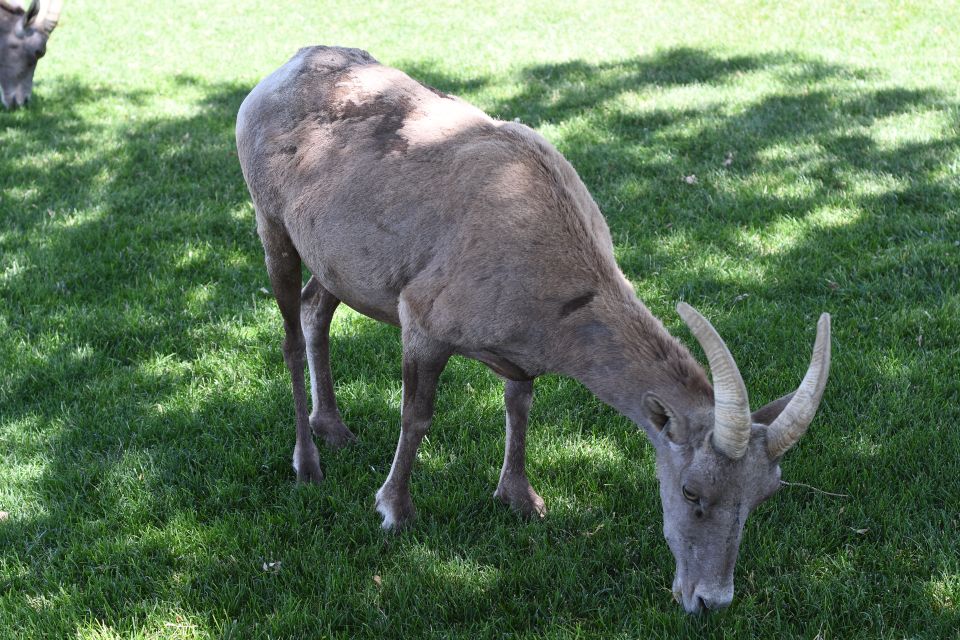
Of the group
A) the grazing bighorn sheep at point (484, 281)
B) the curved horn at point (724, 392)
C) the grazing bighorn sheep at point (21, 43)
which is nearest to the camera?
the curved horn at point (724, 392)

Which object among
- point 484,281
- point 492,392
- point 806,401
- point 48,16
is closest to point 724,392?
point 806,401

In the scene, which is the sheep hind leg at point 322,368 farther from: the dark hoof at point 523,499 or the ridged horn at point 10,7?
the ridged horn at point 10,7

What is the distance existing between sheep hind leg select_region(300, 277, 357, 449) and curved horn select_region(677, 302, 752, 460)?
2.52 metres

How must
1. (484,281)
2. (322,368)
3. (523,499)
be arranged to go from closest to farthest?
(484,281) → (523,499) → (322,368)

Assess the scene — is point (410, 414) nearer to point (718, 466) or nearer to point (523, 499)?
point (523, 499)

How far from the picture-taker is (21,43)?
1101 centimetres

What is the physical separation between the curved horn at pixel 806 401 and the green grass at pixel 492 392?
0.95m

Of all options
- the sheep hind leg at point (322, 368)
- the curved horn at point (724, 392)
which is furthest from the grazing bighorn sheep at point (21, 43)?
the curved horn at point (724, 392)

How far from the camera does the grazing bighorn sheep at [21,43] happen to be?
1059cm

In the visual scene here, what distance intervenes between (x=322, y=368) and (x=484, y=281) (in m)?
A: 1.75

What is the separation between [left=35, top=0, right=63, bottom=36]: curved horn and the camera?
37.4 feet

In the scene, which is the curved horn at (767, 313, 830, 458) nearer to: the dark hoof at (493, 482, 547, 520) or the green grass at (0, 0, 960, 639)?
the green grass at (0, 0, 960, 639)

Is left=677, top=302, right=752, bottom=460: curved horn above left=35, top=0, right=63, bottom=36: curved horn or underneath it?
above

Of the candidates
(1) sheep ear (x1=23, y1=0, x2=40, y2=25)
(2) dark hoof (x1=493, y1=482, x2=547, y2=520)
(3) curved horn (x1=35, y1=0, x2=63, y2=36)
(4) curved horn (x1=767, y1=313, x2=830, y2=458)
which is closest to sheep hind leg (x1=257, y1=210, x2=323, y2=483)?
(2) dark hoof (x1=493, y1=482, x2=547, y2=520)
